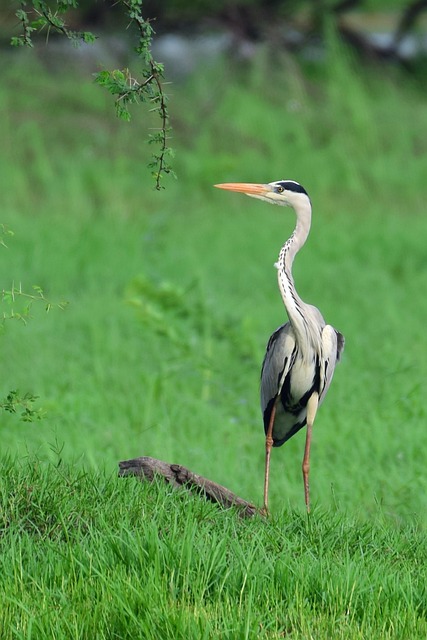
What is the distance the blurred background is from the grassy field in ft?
0.11

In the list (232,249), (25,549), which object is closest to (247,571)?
(25,549)

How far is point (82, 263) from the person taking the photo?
37.6ft

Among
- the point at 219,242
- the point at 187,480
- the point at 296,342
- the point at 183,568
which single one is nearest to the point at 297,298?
the point at 296,342

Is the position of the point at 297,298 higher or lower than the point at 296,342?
higher

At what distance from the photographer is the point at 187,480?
4.98m

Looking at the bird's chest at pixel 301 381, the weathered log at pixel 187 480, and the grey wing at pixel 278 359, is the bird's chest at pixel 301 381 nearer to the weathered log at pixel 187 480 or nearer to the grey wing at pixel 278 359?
the grey wing at pixel 278 359

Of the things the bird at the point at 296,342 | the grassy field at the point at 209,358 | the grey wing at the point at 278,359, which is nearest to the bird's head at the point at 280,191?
the bird at the point at 296,342

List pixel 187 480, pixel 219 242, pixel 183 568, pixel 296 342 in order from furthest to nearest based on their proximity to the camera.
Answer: pixel 219 242
pixel 296 342
pixel 187 480
pixel 183 568

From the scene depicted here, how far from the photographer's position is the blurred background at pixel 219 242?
6.95 m

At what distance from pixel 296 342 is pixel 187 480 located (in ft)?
2.54

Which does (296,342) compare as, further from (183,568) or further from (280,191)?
(183,568)

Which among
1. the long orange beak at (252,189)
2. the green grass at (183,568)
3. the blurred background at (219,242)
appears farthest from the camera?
the blurred background at (219,242)

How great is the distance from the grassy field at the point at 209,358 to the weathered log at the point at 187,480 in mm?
109

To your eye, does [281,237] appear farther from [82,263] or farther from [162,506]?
[162,506]
